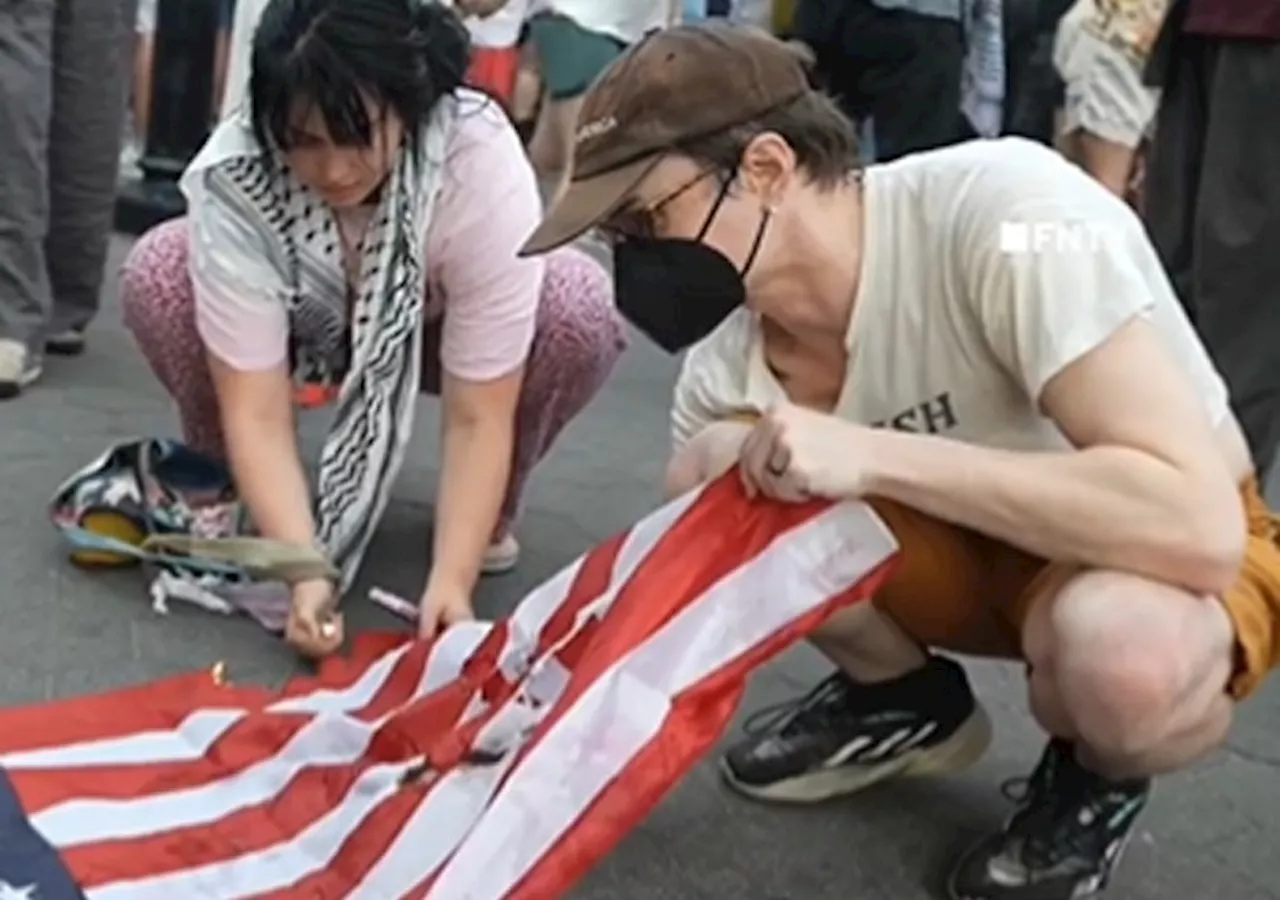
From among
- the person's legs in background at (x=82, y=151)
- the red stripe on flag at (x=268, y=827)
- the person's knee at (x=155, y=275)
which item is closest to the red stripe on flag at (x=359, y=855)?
the red stripe on flag at (x=268, y=827)

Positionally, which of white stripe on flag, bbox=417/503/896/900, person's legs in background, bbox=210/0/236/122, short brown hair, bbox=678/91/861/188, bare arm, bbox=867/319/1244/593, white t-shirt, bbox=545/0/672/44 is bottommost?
person's legs in background, bbox=210/0/236/122

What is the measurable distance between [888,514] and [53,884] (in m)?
0.62

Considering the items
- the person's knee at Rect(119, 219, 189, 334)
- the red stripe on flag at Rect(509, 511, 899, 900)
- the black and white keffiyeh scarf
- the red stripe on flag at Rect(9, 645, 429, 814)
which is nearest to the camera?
the red stripe on flag at Rect(509, 511, 899, 900)

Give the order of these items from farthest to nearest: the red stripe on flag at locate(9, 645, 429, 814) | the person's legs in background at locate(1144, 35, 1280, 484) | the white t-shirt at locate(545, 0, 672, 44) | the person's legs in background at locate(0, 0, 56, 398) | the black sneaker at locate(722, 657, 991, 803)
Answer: the white t-shirt at locate(545, 0, 672, 44), the person's legs in background at locate(0, 0, 56, 398), the person's legs in background at locate(1144, 35, 1280, 484), the black sneaker at locate(722, 657, 991, 803), the red stripe on flag at locate(9, 645, 429, 814)

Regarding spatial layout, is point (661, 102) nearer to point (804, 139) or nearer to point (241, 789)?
point (804, 139)

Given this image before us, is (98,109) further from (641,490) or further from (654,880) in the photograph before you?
(654,880)

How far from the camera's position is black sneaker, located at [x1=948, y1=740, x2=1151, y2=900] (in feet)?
5.19

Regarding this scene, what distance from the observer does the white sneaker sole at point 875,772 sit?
5.79 feet

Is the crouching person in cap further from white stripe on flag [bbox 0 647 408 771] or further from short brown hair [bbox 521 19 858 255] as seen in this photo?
white stripe on flag [bbox 0 647 408 771]

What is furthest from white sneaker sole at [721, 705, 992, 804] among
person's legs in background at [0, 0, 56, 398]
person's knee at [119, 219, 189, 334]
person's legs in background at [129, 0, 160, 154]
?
person's legs in background at [129, 0, 160, 154]

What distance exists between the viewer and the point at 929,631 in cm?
170

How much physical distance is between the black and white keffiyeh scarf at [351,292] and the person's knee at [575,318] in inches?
5.9

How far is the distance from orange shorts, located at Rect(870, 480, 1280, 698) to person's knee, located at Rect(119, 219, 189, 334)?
81cm

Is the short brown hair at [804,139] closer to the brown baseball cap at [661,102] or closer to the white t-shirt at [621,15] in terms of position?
the brown baseball cap at [661,102]
